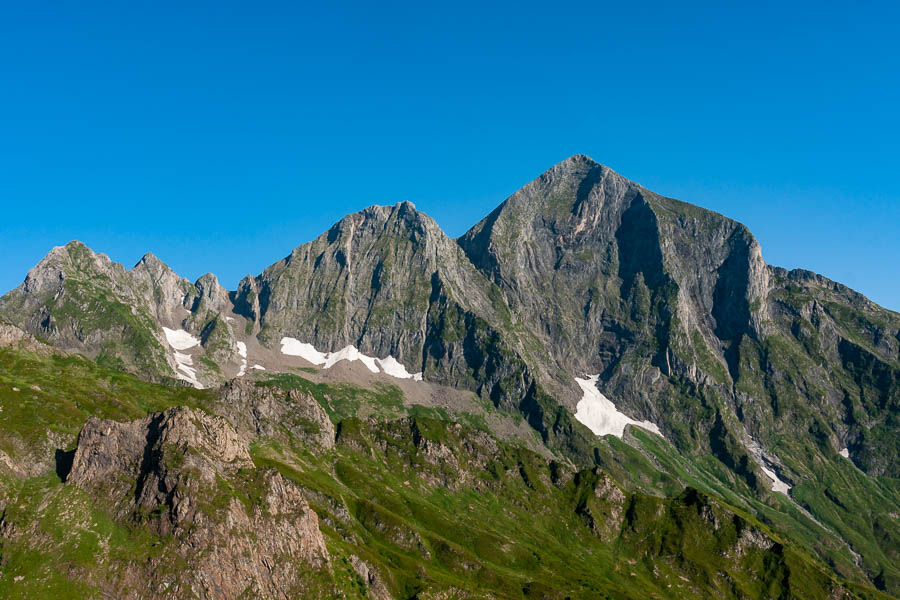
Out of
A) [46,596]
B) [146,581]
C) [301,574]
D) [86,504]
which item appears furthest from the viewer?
[301,574]

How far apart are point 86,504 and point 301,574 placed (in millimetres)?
61570

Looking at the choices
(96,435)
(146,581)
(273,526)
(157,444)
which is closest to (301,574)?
(273,526)

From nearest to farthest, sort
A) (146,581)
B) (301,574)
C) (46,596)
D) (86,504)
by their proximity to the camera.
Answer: (46,596) < (146,581) < (86,504) < (301,574)

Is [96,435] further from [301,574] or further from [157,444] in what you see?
[301,574]

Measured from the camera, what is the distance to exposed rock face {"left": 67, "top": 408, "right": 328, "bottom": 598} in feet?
569

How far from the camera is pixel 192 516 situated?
181250 mm

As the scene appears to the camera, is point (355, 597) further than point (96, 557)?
Yes

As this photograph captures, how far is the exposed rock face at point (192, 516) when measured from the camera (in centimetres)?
17350

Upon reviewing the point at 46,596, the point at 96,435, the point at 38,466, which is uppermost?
the point at 96,435

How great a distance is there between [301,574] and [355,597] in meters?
18.0

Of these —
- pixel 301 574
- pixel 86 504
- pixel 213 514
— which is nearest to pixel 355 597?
pixel 301 574

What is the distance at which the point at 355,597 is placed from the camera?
19712cm

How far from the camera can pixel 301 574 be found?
19225 centimetres

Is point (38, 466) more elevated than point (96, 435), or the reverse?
point (96, 435)
